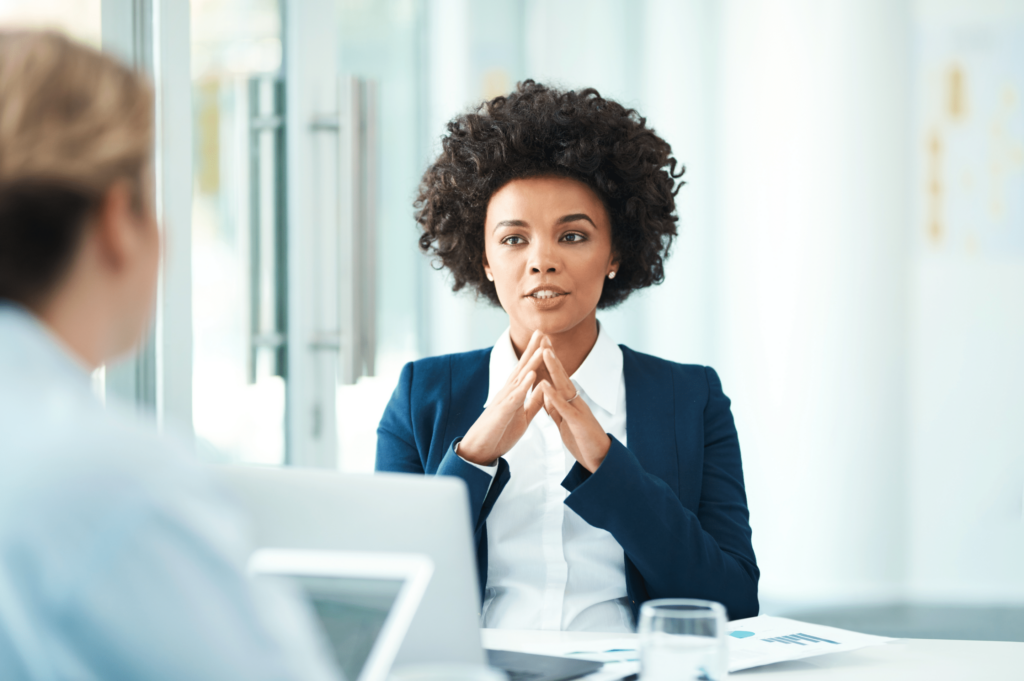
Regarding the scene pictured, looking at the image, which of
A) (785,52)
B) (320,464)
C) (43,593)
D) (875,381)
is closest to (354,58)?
(320,464)

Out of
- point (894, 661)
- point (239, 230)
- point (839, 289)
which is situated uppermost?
point (239, 230)

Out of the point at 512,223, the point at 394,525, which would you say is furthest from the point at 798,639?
the point at 512,223

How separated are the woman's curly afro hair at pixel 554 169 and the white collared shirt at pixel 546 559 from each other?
45 centimetres

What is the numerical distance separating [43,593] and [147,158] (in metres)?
0.31

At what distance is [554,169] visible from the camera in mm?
1683

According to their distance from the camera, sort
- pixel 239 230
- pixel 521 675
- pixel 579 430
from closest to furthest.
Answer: pixel 521 675 → pixel 579 430 → pixel 239 230

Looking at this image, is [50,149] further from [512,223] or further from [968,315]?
[968,315]

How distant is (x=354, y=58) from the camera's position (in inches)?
125

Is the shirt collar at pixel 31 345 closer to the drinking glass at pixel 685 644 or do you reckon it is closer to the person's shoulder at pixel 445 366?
the drinking glass at pixel 685 644

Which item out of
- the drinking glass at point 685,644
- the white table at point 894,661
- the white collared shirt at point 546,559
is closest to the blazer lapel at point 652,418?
the white collared shirt at point 546,559

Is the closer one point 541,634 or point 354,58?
point 541,634

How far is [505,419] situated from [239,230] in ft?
5.08

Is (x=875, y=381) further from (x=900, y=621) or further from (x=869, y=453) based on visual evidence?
(x=900, y=621)

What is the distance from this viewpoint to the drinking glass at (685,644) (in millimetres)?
830
